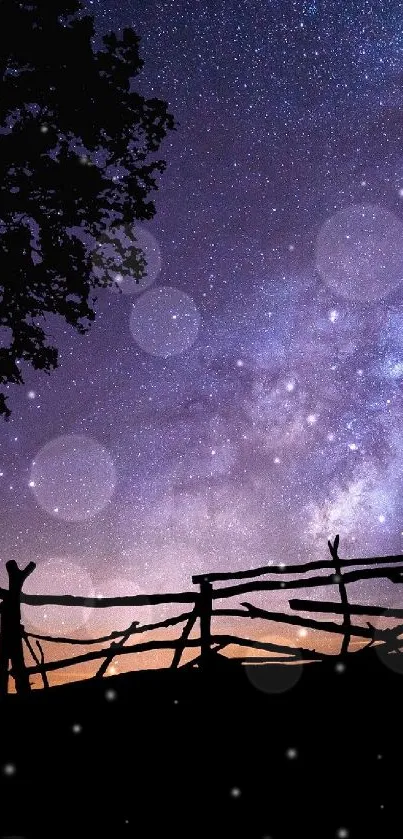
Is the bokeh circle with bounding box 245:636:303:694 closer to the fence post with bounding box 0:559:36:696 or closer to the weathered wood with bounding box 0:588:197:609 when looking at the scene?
the weathered wood with bounding box 0:588:197:609

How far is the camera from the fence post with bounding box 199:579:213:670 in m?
7.34

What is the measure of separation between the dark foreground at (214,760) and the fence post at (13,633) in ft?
3.78

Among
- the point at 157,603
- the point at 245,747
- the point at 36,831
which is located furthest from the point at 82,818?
the point at 157,603

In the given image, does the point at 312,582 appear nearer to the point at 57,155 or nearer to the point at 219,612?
the point at 219,612

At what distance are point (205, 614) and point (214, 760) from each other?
2610 millimetres

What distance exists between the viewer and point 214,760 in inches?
197

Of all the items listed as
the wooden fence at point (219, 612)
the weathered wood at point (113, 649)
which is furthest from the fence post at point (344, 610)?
the weathered wood at point (113, 649)

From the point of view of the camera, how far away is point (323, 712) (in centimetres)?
546

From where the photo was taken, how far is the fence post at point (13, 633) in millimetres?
7734

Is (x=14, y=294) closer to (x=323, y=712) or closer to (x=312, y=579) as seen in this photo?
(x=312, y=579)

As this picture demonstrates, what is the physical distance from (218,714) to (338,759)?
4.08 ft

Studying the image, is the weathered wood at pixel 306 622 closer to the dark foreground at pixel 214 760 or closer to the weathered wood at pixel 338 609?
the weathered wood at pixel 338 609

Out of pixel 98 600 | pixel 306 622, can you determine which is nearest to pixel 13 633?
pixel 98 600

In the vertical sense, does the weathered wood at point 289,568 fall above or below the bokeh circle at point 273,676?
above
